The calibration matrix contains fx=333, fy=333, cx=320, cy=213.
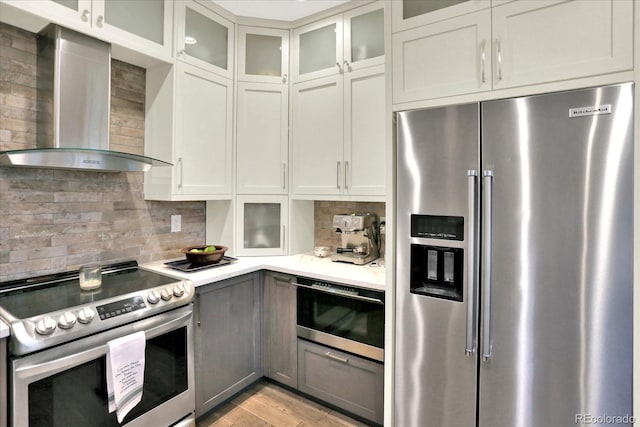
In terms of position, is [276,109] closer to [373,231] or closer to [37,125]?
[373,231]

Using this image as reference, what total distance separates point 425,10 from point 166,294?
6.36 ft

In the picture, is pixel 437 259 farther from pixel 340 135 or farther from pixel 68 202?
pixel 68 202

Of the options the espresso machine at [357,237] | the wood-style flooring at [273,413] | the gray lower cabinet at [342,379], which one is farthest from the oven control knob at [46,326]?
the espresso machine at [357,237]

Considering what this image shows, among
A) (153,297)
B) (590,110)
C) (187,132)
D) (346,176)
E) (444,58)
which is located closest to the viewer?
(590,110)

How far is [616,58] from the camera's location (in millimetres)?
1244

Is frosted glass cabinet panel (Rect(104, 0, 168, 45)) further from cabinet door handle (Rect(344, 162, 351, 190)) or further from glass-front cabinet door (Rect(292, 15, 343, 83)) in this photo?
cabinet door handle (Rect(344, 162, 351, 190))

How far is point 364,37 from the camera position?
2.30 meters

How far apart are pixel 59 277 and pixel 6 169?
24.4 inches

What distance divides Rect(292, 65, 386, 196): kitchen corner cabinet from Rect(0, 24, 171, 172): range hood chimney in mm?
1165

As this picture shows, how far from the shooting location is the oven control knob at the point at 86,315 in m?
1.41

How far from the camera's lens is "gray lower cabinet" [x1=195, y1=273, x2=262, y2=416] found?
202cm

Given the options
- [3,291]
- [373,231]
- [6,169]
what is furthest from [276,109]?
[3,291]

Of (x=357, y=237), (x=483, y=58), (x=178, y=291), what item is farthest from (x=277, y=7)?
(x=178, y=291)

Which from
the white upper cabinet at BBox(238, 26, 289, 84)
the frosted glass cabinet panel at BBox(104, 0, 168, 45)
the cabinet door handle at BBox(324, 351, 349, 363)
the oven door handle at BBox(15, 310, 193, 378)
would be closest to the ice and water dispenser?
the cabinet door handle at BBox(324, 351, 349, 363)
